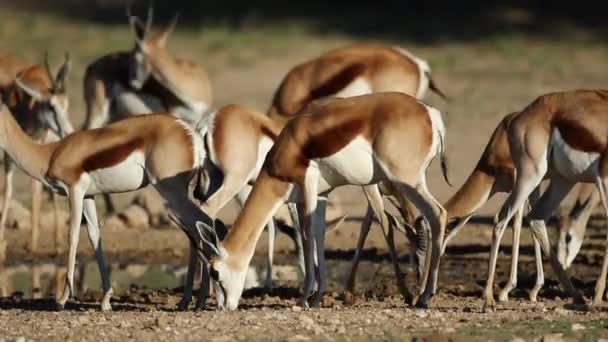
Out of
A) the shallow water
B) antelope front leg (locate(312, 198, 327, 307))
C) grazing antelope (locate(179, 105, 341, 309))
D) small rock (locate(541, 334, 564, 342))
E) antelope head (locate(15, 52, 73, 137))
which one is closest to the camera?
small rock (locate(541, 334, 564, 342))

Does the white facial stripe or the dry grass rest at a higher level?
the white facial stripe

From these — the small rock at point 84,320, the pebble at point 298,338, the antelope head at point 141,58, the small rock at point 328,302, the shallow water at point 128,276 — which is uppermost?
the antelope head at point 141,58

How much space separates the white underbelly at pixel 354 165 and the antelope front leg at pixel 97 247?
184 centimetres

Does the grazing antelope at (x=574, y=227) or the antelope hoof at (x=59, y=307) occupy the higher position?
the grazing antelope at (x=574, y=227)

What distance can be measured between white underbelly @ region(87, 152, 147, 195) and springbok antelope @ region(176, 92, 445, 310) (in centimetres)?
114

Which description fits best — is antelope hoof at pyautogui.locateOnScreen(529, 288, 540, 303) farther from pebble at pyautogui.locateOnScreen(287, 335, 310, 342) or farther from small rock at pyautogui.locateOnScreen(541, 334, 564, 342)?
pebble at pyautogui.locateOnScreen(287, 335, 310, 342)

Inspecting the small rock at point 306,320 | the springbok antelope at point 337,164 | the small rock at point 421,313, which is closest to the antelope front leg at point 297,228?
the springbok antelope at point 337,164

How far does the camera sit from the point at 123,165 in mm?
11414

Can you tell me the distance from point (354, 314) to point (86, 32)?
20153 millimetres

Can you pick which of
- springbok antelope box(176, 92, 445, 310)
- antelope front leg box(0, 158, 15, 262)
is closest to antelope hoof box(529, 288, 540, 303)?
springbok antelope box(176, 92, 445, 310)

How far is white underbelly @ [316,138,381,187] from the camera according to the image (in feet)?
34.3

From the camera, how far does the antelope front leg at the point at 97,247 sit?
11367 millimetres

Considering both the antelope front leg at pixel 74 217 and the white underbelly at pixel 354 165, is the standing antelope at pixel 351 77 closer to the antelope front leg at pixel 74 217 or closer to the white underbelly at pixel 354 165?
the antelope front leg at pixel 74 217

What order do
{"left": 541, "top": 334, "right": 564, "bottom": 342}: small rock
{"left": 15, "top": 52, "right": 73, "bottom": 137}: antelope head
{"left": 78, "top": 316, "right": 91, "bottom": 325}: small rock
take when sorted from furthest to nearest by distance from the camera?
{"left": 15, "top": 52, "right": 73, "bottom": 137}: antelope head
{"left": 78, "top": 316, "right": 91, "bottom": 325}: small rock
{"left": 541, "top": 334, "right": 564, "bottom": 342}: small rock
